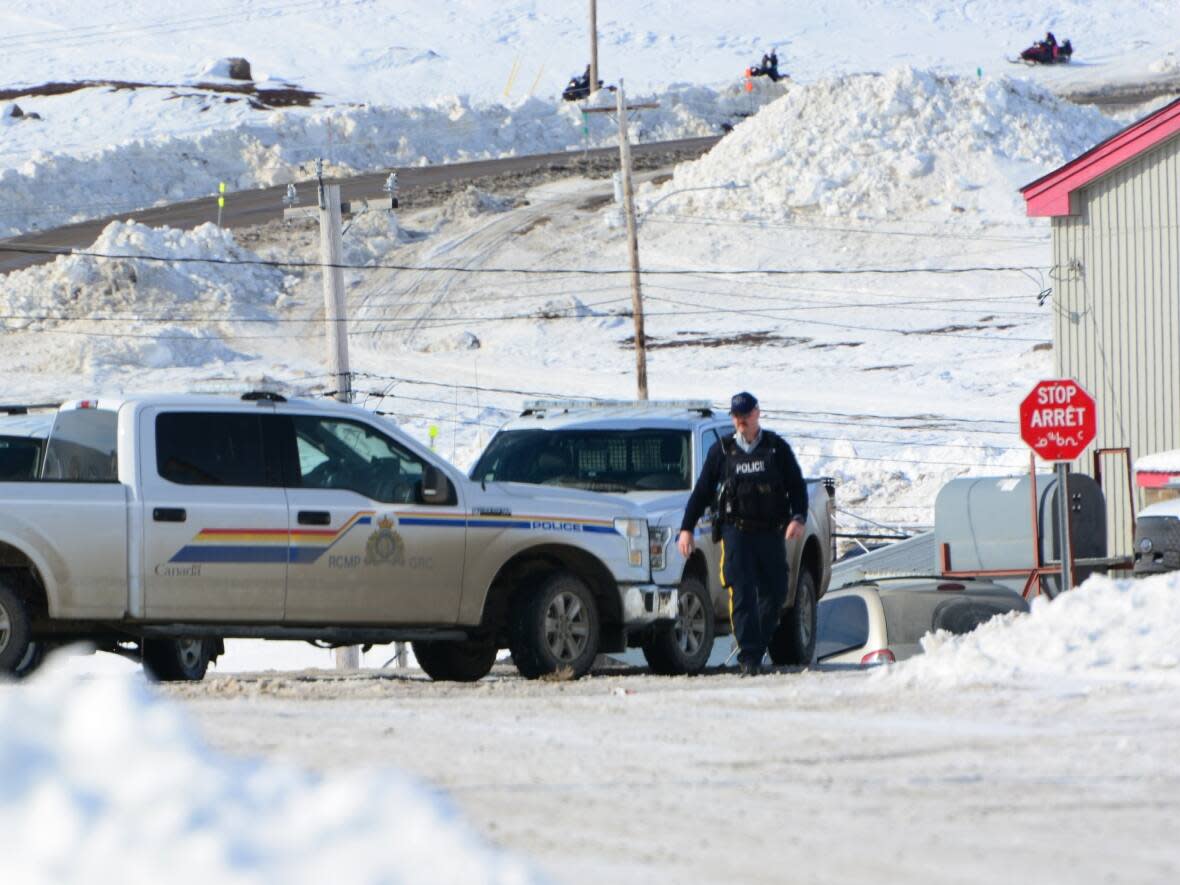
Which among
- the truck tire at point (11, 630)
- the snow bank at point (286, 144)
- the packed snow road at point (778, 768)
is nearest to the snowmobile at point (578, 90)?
the snow bank at point (286, 144)

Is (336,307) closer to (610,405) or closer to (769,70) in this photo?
(610,405)

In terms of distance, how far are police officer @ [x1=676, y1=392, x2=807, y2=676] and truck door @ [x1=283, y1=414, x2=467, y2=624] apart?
145 cm

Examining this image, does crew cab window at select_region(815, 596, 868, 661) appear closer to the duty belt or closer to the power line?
the duty belt

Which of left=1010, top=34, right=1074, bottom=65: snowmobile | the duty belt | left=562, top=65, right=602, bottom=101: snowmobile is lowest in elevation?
the duty belt

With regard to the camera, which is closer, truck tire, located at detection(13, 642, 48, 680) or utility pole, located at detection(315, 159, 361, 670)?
truck tire, located at detection(13, 642, 48, 680)

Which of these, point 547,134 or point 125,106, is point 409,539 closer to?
point 547,134

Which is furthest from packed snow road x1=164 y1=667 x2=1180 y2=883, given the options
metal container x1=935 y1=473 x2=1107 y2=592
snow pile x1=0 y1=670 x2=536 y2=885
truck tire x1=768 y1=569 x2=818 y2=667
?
metal container x1=935 y1=473 x2=1107 y2=592

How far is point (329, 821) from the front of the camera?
5.39 m

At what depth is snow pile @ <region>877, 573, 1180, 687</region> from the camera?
10070 millimetres

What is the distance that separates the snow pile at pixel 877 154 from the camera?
54.2m

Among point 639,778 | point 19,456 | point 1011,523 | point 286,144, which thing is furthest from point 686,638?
point 286,144

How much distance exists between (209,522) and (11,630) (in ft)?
3.85

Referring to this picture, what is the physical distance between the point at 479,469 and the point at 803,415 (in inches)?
1005

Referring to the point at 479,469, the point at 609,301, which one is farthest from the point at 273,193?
the point at 479,469
